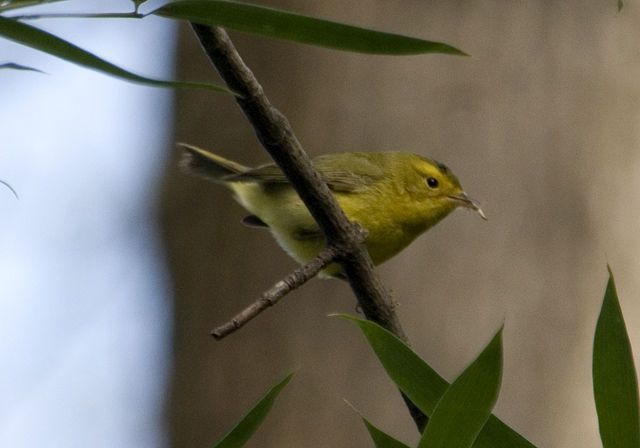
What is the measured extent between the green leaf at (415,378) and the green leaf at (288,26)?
9.6 inches

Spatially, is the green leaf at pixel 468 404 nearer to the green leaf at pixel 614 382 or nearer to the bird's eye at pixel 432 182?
the green leaf at pixel 614 382

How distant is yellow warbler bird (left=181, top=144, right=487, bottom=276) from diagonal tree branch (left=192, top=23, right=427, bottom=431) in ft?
3.92

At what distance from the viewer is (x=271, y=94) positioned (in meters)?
3.55

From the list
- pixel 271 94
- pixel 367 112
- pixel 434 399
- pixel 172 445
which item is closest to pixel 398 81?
pixel 367 112

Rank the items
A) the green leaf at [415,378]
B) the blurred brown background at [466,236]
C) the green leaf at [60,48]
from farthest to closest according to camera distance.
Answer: the blurred brown background at [466,236] → the green leaf at [415,378] → the green leaf at [60,48]

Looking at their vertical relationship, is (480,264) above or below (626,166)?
below

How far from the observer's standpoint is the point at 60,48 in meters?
0.72

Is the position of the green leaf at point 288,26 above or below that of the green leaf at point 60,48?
above

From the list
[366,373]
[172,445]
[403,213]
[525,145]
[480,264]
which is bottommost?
[172,445]

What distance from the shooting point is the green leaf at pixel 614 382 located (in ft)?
2.46

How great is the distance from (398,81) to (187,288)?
3.90 ft

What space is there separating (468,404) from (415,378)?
105 mm

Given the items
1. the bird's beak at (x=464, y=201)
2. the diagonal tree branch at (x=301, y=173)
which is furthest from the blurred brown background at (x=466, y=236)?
the diagonal tree branch at (x=301, y=173)

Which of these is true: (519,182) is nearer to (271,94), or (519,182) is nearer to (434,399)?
(271,94)
